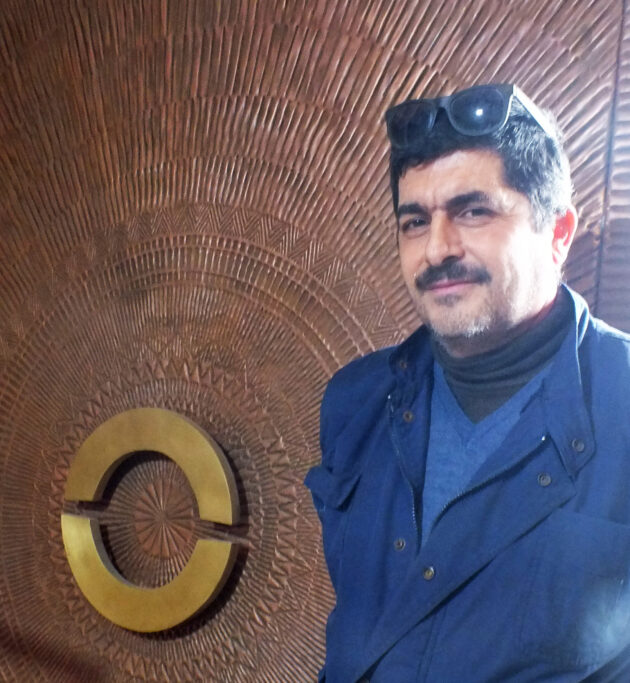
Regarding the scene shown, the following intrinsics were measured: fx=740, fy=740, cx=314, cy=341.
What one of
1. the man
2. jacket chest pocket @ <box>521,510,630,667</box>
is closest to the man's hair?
the man

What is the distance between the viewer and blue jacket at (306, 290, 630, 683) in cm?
62

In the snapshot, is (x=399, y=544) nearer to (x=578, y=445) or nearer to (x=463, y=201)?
(x=578, y=445)

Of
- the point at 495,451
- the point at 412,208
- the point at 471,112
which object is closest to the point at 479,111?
the point at 471,112

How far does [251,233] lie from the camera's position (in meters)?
1.14

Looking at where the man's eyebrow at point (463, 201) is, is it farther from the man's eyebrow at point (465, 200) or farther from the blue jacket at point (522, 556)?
the blue jacket at point (522, 556)

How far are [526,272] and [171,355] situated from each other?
0.70 m

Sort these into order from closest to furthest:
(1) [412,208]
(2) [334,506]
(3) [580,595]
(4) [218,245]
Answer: (3) [580,595]
(1) [412,208]
(2) [334,506]
(4) [218,245]

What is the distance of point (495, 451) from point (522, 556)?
9 centimetres

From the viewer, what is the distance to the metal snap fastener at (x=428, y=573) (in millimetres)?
680

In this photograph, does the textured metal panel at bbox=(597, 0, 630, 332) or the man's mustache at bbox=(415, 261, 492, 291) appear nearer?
the man's mustache at bbox=(415, 261, 492, 291)

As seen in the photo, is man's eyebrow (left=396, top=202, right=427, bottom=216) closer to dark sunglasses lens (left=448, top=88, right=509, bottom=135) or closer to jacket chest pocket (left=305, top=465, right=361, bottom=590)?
dark sunglasses lens (left=448, top=88, right=509, bottom=135)

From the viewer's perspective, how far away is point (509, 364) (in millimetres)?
703

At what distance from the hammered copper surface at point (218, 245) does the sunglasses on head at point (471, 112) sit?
0.58 ft

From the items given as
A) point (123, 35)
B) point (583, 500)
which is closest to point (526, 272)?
point (583, 500)
